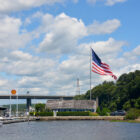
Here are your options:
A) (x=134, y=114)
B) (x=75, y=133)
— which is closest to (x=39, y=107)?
(x=134, y=114)

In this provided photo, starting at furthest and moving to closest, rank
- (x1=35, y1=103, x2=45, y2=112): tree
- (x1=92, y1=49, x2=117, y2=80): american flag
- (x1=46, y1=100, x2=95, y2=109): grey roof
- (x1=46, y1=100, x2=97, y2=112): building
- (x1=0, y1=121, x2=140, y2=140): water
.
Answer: (x1=35, y1=103, x2=45, y2=112): tree → (x1=46, y1=100, x2=95, y2=109): grey roof → (x1=46, y1=100, x2=97, y2=112): building → (x1=92, y1=49, x2=117, y2=80): american flag → (x1=0, y1=121, x2=140, y2=140): water

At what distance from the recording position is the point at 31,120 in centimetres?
13500

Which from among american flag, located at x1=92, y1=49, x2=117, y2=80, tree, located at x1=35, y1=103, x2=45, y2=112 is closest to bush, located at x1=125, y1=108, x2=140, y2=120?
american flag, located at x1=92, y1=49, x2=117, y2=80

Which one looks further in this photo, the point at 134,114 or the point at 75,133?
the point at 134,114

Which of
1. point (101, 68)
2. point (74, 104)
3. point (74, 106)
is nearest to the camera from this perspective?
point (101, 68)

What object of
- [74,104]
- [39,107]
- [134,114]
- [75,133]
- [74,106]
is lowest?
[75,133]

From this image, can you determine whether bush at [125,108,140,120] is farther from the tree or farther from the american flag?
the tree

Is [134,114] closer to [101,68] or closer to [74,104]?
[101,68]

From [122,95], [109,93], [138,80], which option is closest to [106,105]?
→ [109,93]

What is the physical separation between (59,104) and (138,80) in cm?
3863

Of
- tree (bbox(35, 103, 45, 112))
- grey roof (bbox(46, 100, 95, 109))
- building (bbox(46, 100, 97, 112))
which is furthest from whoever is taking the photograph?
tree (bbox(35, 103, 45, 112))

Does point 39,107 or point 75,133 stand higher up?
point 39,107

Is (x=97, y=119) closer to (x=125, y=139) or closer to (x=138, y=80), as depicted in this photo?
(x=138, y=80)

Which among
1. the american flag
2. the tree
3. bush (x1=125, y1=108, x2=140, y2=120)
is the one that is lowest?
bush (x1=125, y1=108, x2=140, y2=120)
